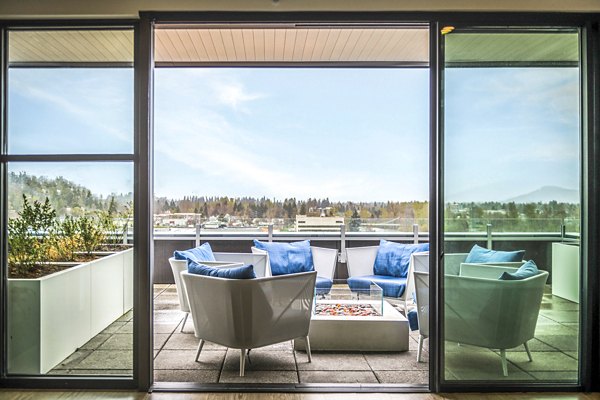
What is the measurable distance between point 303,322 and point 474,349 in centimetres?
125

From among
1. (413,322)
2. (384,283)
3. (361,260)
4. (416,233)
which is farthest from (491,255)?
(416,233)

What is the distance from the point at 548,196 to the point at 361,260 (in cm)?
294

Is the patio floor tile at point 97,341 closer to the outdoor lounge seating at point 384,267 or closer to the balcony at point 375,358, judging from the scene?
the balcony at point 375,358

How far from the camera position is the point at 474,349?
326cm

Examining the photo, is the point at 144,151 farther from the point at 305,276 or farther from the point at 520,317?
the point at 520,317

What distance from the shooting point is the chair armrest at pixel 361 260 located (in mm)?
5961

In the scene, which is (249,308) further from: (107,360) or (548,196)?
(548,196)

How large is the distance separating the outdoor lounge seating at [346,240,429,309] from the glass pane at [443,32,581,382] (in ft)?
6.35

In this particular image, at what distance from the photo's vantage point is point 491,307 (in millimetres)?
3246

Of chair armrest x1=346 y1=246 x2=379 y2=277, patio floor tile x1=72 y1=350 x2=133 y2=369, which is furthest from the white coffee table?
chair armrest x1=346 y1=246 x2=379 y2=277

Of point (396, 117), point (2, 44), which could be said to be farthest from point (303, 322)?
point (396, 117)

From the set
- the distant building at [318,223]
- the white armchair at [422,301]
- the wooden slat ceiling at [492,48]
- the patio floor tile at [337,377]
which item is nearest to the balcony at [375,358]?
the patio floor tile at [337,377]

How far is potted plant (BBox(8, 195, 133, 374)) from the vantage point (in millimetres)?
3287

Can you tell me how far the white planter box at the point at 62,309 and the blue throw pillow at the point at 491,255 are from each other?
2284mm
